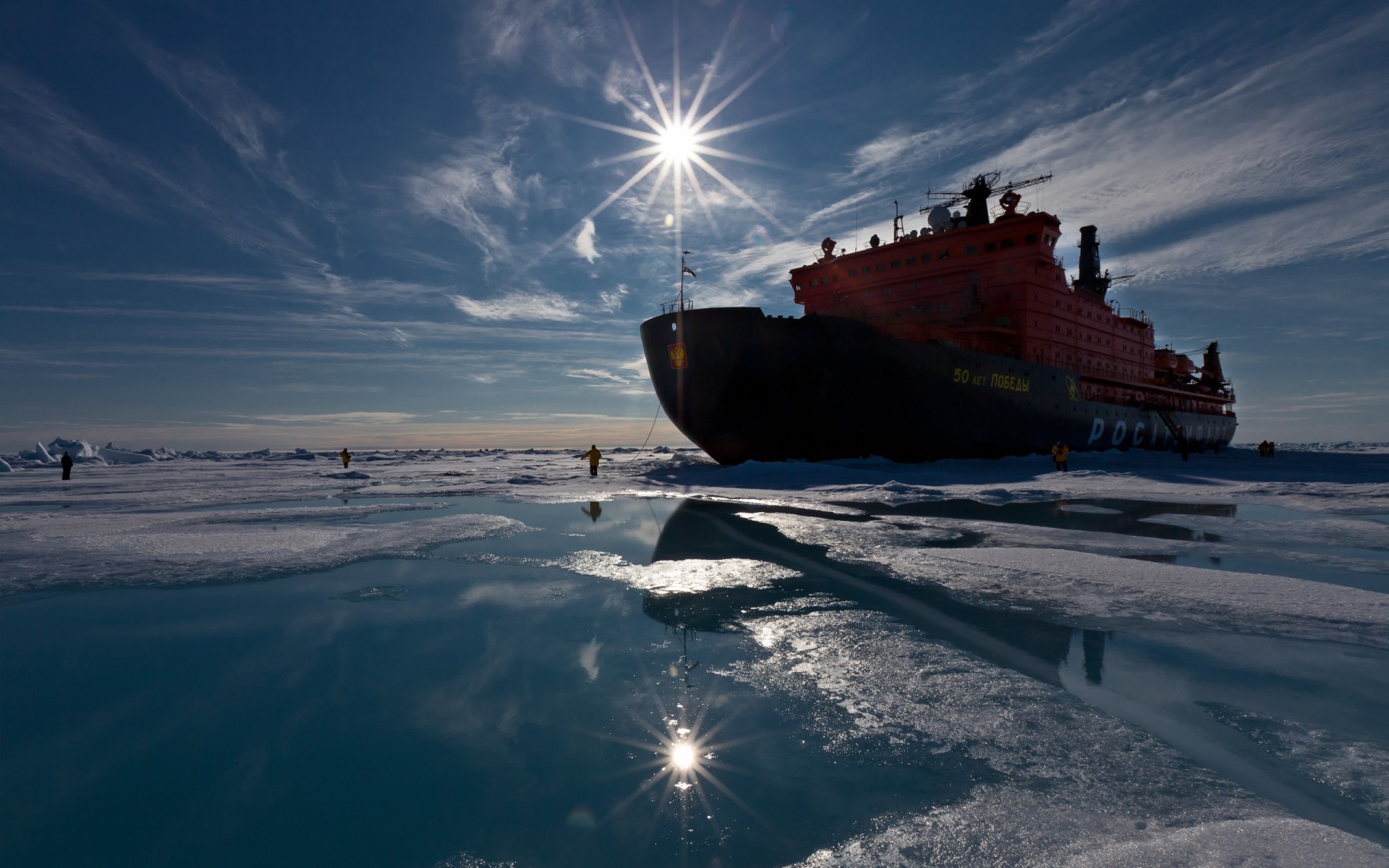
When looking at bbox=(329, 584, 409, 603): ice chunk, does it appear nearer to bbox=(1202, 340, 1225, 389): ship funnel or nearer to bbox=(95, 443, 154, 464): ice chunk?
bbox=(1202, 340, 1225, 389): ship funnel

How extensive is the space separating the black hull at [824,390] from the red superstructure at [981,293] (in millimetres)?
1894

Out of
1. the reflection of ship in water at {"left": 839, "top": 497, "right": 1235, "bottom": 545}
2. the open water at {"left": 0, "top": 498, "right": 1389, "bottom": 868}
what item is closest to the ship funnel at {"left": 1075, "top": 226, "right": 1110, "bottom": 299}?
the reflection of ship in water at {"left": 839, "top": 497, "right": 1235, "bottom": 545}

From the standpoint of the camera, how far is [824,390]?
18641 millimetres

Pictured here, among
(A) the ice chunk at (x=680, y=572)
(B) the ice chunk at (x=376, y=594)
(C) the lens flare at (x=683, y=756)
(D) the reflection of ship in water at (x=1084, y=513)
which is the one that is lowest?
(C) the lens flare at (x=683, y=756)

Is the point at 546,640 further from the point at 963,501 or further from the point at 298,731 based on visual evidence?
the point at 963,501

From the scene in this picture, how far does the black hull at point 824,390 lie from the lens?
18.2 metres

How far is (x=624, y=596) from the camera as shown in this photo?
5.72m

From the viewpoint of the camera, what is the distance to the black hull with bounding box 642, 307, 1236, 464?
59.8 feet

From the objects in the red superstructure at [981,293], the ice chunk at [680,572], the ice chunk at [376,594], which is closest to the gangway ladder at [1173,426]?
the red superstructure at [981,293]

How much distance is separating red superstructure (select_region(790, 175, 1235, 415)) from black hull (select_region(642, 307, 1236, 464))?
1.89m

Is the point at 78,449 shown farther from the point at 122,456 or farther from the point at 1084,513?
the point at 1084,513

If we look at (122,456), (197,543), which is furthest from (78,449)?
(197,543)

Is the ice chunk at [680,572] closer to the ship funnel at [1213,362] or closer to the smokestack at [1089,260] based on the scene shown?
the smokestack at [1089,260]

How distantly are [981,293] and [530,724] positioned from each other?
2688 centimetres
